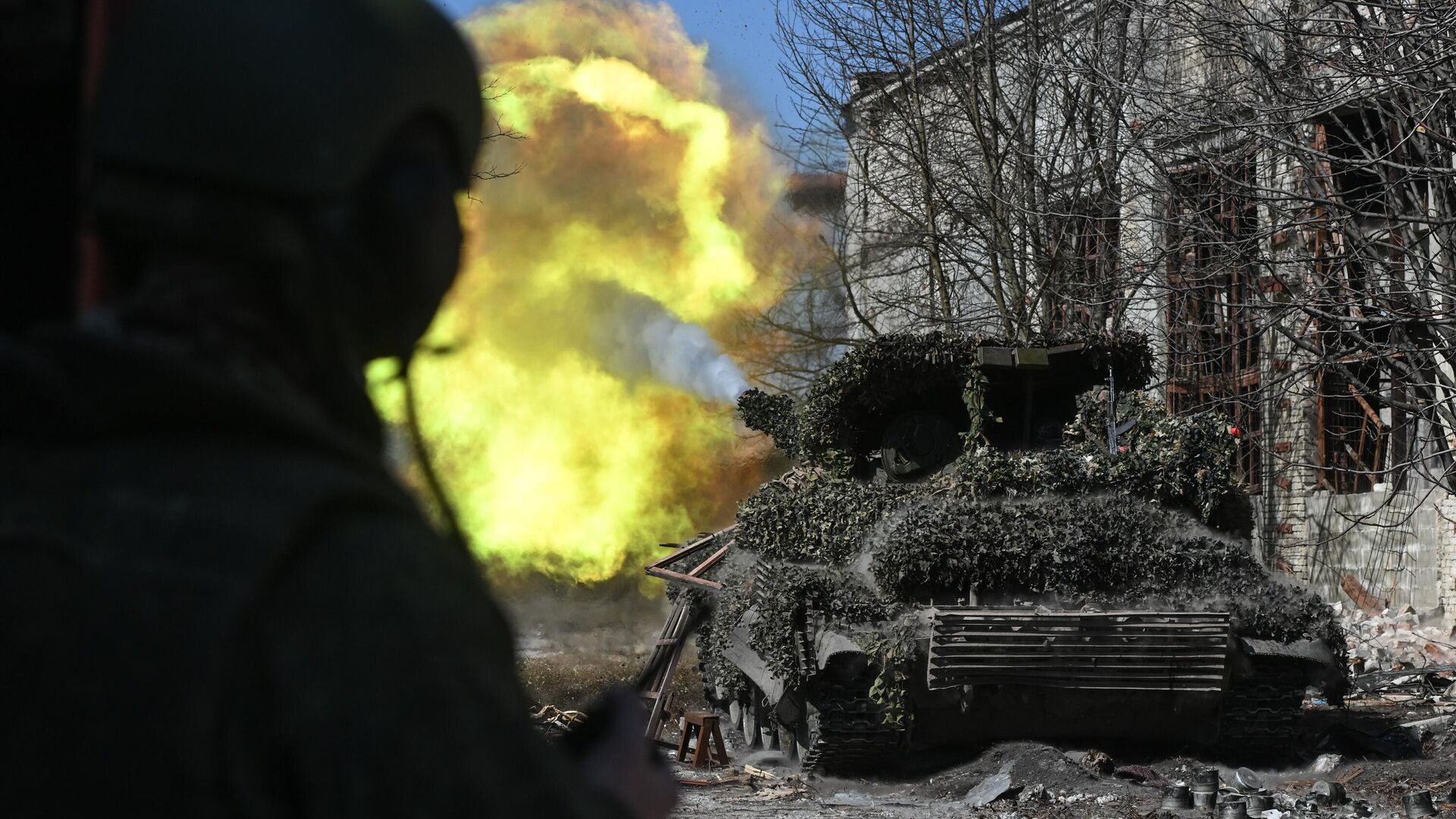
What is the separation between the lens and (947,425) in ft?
47.0

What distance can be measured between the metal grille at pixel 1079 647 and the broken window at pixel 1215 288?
2.37 meters

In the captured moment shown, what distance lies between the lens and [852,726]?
1097 cm

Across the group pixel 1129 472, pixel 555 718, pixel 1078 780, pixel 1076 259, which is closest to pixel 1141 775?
pixel 1078 780

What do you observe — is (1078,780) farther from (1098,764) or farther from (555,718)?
(555,718)

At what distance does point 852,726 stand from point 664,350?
13.6m

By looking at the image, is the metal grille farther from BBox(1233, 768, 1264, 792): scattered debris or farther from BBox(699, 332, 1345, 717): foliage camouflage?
BBox(1233, 768, 1264, 792): scattered debris

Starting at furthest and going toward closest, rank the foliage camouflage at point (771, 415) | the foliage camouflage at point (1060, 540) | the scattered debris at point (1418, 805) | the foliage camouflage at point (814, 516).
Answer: the foliage camouflage at point (771, 415) < the foliage camouflage at point (814, 516) < the foliage camouflage at point (1060, 540) < the scattered debris at point (1418, 805)

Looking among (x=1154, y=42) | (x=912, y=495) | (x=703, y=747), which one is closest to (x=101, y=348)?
(x=912, y=495)

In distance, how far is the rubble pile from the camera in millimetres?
16625

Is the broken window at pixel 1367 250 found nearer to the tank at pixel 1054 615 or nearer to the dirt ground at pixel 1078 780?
the tank at pixel 1054 615

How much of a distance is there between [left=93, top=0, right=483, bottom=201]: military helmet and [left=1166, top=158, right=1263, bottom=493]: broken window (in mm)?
10043

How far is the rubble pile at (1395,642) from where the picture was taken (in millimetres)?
16625

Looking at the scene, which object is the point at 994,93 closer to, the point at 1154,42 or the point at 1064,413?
the point at 1154,42

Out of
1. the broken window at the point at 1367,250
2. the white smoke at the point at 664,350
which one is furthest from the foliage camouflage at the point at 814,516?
the white smoke at the point at 664,350
